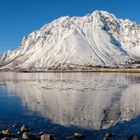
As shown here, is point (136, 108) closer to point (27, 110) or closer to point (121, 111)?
point (121, 111)

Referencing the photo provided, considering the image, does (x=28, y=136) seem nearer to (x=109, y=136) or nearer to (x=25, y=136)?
(x=25, y=136)

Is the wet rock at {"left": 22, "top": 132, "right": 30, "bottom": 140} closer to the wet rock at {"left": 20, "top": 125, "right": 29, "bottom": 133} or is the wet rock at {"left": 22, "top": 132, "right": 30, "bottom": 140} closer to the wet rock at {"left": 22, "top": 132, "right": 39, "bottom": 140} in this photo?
the wet rock at {"left": 22, "top": 132, "right": 39, "bottom": 140}

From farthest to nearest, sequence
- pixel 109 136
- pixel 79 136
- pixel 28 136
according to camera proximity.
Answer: pixel 79 136
pixel 109 136
pixel 28 136

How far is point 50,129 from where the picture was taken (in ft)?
145

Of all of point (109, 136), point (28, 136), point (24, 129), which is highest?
point (24, 129)

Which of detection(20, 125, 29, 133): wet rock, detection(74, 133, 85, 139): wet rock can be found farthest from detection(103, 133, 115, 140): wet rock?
detection(20, 125, 29, 133): wet rock

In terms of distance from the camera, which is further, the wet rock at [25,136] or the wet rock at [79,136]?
the wet rock at [79,136]

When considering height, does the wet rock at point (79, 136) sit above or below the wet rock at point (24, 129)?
below

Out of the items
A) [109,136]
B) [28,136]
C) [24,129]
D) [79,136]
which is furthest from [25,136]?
[109,136]

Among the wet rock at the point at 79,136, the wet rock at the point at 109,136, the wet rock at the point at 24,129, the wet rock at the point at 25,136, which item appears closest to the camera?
the wet rock at the point at 25,136

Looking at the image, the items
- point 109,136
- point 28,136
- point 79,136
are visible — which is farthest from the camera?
point 79,136

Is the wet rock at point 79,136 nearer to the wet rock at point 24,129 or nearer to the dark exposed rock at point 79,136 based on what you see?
the dark exposed rock at point 79,136

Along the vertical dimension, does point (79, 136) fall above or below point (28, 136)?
below

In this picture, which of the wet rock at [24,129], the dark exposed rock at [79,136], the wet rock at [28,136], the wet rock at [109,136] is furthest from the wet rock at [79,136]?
the wet rock at [24,129]
